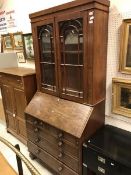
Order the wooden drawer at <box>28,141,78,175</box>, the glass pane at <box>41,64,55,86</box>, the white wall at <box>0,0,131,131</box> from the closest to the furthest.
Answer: the white wall at <box>0,0,131,131</box>, the wooden drawer at <box>28,141,78,175</box>, the glass pane at <box>41,64,55,86</box>

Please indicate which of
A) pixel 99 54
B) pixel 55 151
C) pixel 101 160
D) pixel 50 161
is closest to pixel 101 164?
pixel 101 160

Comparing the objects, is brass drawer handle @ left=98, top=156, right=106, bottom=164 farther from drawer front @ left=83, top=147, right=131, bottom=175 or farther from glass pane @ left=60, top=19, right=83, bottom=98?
glass pane @ left=60, top=19, right=83, bottom=98

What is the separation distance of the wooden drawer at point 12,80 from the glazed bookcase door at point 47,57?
41cm

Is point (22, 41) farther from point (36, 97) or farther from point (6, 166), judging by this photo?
point (6, 166)

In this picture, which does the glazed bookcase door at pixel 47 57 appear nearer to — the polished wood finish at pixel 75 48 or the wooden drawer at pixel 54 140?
the polished wood finish at pixel 75 48

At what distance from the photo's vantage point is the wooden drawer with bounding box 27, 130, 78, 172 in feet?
5.71

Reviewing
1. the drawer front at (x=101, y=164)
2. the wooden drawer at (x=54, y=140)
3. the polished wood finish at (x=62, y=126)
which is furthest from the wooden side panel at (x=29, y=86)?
the drawer front at (x=101, y=164)

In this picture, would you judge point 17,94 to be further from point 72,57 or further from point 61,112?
point 72,57

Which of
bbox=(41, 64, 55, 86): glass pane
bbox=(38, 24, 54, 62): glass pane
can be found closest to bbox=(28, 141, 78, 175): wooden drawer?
bbox=(41, 64, 55, 86): glass pane

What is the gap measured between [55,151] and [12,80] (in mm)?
1294

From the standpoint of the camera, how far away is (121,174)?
1367 millimetres

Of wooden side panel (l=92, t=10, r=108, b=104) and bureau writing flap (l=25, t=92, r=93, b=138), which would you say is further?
bureau writing flap (l=25, t=92, r=93, b=138)

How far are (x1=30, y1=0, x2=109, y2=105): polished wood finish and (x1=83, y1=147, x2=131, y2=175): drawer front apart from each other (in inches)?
19.3

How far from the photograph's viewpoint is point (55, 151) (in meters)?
1.93
